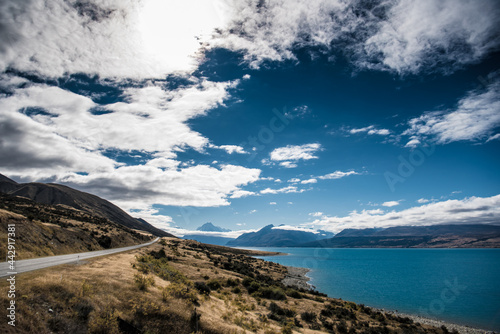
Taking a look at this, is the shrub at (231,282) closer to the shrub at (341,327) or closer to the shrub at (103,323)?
the shrub at (341,327)

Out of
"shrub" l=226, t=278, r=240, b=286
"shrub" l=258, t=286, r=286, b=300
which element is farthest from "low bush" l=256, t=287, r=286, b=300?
"shrub" l=226, t=278, r=240, b=286

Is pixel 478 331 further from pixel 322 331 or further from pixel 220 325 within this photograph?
pixel 220 325

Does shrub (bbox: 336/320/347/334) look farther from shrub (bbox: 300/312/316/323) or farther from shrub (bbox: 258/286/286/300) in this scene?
shrub (bbox: 258/286/286/300)

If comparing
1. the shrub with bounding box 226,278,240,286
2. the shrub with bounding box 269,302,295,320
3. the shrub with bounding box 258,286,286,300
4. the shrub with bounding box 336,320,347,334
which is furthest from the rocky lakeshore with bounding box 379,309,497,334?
the shrub with bounding box 226,278,240,286

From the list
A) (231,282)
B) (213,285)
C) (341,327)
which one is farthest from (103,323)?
(231,282)

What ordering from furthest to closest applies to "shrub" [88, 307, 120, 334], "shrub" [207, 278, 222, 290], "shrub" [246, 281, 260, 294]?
"shrub" [246, 281, 260, 294]
"shrub" [207, 278, 222, 290]
"shrub" [88, 307, 120, 334]

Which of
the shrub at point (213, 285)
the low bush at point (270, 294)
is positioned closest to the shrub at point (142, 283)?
the shrub at point (213, 285)

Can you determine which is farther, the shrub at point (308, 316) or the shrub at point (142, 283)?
the shrub at point (308, 316)

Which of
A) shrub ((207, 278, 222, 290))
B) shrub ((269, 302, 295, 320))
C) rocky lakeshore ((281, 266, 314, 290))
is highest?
shrub ((207, 278, 222, 290))

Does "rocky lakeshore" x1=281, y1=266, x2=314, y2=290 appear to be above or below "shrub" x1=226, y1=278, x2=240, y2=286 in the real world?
below

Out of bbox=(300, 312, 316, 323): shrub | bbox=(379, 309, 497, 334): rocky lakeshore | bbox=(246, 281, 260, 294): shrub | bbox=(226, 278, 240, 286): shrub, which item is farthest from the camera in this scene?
bbox=(226, 278, 240, 286): shrub

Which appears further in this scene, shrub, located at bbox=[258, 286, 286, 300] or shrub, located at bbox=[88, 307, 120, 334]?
shrub, located at bbox=[258, 286, 286, 300]

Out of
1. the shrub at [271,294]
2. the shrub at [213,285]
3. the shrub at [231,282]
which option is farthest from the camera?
the shrub at [231,282]

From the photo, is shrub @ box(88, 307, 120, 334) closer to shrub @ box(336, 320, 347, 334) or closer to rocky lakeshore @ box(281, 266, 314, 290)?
shrub @ box(336, 320, 347, 334)
